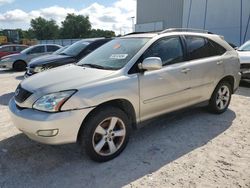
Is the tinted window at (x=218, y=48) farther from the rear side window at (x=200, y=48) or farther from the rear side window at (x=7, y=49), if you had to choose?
the rear side window at (x=7, y=49)

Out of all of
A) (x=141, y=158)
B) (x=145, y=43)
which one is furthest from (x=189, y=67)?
(x=141, y=158)

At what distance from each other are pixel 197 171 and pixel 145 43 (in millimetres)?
1915

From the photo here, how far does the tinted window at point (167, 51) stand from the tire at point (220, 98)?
120cm

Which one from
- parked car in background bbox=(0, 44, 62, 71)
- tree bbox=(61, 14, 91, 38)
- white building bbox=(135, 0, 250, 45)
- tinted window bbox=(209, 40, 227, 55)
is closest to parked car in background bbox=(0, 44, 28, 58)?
parked car in background bbox=(0, 44, 62, 71)

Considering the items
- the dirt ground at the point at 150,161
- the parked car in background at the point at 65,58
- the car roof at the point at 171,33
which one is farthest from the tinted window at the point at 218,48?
the parked car in background at the point at 65,58

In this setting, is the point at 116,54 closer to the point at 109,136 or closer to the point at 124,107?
the point at 124,107

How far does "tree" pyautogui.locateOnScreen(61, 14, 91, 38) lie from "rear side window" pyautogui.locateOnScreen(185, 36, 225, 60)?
79407mm

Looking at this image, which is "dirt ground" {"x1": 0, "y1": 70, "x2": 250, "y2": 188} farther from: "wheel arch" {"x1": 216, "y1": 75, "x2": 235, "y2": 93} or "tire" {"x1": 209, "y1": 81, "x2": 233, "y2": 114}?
"wheel arch" {"x1": 216, "y1": 75, "x2": 235, "y2": 93}

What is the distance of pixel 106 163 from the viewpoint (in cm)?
337

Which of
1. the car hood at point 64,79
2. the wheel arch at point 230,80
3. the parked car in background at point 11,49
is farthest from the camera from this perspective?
the parked car in background at point 11,49

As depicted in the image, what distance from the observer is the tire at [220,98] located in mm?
4918

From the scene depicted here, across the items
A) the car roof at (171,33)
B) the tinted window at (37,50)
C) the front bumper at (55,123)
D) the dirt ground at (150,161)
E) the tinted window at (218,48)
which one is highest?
the car roof at (171,33)

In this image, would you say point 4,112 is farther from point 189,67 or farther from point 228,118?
point 228,118

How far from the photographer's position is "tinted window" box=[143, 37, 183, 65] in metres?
3.89
